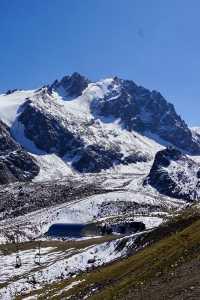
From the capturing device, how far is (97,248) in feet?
536

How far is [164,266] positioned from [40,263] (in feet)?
458

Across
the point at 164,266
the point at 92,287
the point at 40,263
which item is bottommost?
the point at 40,263

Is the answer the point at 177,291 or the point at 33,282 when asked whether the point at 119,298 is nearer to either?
the point at 177,291

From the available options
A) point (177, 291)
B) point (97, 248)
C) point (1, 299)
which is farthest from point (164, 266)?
point (97, 248)

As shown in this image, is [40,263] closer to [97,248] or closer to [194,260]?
[97,248]

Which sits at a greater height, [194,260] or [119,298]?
[194,260]

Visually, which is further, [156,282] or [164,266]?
[164,266]

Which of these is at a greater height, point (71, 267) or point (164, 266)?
point (164, 266)

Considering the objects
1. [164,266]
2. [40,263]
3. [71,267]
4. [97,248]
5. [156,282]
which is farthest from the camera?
[40,263]

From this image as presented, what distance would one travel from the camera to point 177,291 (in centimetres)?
4631

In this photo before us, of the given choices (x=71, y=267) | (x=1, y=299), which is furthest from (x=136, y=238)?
(x=1, y=299)

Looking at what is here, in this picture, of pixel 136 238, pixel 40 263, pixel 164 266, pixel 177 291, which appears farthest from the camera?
pixel 40 263

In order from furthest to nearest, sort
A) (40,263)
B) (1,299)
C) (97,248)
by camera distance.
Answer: (40,263) → (97,248) → (1,299)

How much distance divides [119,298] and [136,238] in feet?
267
